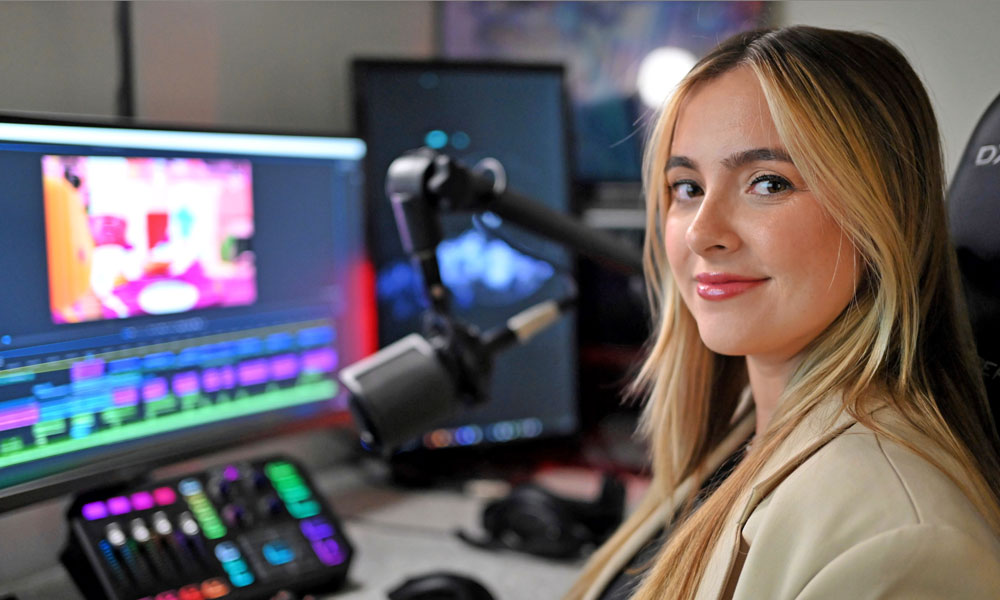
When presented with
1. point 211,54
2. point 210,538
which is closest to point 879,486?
point 210,538

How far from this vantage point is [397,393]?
0.89 m

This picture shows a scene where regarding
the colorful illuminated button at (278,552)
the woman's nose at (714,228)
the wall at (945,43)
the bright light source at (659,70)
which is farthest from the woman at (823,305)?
the bright light source at (659,70)

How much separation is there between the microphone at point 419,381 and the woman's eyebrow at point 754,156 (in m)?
0.36

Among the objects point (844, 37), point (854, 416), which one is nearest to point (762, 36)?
point (844, 37)

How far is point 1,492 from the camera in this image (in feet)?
3.01

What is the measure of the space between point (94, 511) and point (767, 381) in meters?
0.78

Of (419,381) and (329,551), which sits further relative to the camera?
(329,551)

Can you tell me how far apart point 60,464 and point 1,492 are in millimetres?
73


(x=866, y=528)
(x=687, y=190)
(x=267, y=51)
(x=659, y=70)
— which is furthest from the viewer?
(x=659, y=70)

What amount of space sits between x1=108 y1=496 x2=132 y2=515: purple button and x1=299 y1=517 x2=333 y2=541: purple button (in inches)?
8.4

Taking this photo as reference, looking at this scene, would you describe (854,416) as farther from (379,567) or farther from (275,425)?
(275,425)

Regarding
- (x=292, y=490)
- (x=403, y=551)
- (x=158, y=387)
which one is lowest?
(x=403, y=551)

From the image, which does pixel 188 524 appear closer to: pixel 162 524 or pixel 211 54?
pixel 162 524

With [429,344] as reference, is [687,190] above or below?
above
